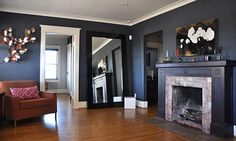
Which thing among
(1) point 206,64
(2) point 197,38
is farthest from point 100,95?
(1) point 206,64

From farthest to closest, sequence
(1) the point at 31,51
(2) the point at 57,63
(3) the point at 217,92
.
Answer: (2) the point at 57,63
(1) the point at 31,51
(3) the point at 217,92

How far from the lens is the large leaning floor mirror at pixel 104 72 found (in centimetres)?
592

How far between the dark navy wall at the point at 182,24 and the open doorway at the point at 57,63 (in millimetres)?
4373

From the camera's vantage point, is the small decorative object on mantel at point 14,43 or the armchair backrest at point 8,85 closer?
the armchair backrest at point 8,85

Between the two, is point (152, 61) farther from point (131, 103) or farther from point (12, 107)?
point (12, 107)

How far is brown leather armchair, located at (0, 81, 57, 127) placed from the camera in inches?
152

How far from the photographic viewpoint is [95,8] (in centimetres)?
500

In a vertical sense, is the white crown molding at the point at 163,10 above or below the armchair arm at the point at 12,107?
above

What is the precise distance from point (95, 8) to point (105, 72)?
194cm

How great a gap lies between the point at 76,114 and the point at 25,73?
5.78 feet

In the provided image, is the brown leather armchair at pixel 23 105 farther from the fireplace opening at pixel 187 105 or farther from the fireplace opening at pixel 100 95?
the fireplace opening at pixel 187 105

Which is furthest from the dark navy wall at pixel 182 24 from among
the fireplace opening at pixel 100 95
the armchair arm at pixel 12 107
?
the armchair arm at pixel 12 107

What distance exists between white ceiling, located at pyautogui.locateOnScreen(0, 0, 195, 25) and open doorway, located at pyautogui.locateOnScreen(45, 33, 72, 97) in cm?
404

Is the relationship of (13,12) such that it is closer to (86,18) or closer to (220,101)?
(86,18)
